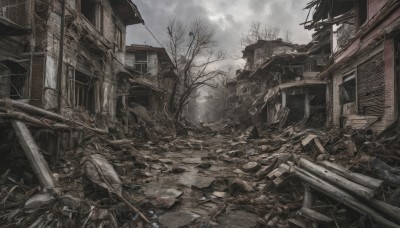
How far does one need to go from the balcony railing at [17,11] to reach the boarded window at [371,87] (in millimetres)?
11086

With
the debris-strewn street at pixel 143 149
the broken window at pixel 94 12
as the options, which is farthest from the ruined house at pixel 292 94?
the broken window at pixel 94 12

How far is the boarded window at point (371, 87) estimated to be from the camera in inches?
323

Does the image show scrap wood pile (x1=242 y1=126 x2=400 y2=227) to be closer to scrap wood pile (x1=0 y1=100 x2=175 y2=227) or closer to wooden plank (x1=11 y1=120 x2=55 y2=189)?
scrap wood pile (x1=0 y1=100 x2=175 y2=227)

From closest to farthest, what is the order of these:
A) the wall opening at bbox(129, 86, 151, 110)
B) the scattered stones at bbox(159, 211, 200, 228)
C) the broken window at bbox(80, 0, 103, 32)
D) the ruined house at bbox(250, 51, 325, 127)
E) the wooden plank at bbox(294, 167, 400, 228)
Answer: the wooden plank at bbox(294, 167, 400, 228)
the scattered stones at bbox(159, 211, 200, 228)
the broken window at bbox(80, 0, 103, 32)
the ruined house at bbox(250, 51, 325, 127)
the wall opening at bbox(129, 86, 151, 110)

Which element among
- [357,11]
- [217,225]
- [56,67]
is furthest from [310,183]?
[357,11]

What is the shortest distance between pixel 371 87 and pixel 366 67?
84 cm

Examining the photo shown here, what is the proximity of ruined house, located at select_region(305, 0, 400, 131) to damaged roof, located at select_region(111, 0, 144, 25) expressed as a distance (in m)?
9.25

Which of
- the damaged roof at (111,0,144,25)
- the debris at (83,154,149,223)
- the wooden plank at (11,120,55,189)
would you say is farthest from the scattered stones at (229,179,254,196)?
the damaged roof at (111,0,144,25)

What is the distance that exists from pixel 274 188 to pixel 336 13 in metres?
10.6

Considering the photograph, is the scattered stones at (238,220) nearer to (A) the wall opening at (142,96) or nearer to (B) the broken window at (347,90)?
(B) the broken window at (347,90)

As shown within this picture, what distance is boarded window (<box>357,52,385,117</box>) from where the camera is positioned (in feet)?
26.9

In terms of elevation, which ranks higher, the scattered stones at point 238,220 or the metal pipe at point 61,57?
the metal pipe at point 61,57

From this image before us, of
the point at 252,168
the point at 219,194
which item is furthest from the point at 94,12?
the point at 219,194

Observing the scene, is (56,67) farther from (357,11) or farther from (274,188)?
(357,11)
